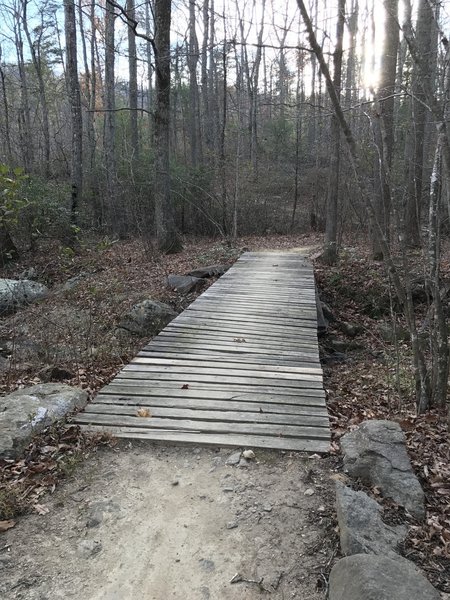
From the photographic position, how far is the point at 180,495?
10.5ft

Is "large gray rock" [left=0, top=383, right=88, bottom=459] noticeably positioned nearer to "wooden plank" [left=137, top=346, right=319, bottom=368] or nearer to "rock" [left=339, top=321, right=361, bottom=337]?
"wooden plank" [left=137, top=346, right=319, bottom=368]

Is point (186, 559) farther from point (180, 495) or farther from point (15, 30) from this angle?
point (15, 30)

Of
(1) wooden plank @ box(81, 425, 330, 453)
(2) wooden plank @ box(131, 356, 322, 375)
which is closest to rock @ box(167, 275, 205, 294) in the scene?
(2) wooden plank @ box(131, 356, 322, 375)

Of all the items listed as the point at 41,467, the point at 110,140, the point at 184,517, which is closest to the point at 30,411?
the point at 41,467

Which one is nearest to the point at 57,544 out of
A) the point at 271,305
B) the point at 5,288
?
the point at 271,305

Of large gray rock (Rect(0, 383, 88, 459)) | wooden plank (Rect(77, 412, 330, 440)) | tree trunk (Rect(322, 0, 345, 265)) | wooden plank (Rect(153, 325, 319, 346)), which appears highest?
tree trunk (Rect(322, 0, 345, 265))

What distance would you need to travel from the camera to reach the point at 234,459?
3527mm

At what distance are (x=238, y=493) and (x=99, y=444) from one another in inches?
47.4

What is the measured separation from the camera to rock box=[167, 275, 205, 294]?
998cm

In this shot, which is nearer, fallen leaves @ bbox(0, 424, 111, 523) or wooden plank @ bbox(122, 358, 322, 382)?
fallen leaves @ bbox(0, 424, 111, 523)

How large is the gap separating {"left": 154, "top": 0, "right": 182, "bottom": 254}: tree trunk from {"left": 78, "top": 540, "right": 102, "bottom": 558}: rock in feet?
37.5

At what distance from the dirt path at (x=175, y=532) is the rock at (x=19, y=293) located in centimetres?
713

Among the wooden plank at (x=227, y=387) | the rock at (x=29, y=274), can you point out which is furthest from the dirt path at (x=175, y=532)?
the rock at (x=29, y=274)

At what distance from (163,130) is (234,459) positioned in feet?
37.5
